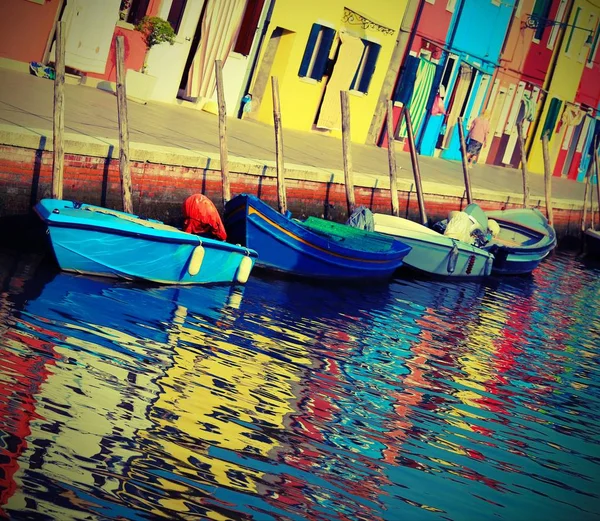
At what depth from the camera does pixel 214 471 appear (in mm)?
6590

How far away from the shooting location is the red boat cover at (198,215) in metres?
12.7

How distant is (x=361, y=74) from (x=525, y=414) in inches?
628

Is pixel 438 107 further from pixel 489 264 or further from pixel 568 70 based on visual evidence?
pixel 489 264

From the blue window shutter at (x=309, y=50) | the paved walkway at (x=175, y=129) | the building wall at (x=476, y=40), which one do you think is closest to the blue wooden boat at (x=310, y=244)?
the paved walkway at (x=175, y=129)

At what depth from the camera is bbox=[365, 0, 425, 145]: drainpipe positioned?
25.5 meters

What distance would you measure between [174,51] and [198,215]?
7.23 metres

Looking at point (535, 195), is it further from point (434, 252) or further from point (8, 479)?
point (8, 479)

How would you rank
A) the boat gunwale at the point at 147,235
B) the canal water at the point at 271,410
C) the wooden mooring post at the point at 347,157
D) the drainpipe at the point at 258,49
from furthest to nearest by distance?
the drainpipe at the point at 258,49
the wooden mooring post at the point at 347,157
the boat gunwale at the point at 147,235
the canal water at the point at 271,410

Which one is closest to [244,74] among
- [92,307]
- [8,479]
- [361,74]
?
[361,74]

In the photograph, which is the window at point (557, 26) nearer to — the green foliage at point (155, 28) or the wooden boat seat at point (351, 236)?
the green foliage at point (155, 28)

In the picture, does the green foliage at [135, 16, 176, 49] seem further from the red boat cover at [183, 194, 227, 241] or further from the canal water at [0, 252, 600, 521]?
the canal water at [0, 252, 600, 521]

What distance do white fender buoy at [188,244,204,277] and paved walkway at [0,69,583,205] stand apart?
79.1 inches

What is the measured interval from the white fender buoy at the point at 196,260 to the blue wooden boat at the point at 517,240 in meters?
7.81

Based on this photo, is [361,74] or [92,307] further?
[361,74]
